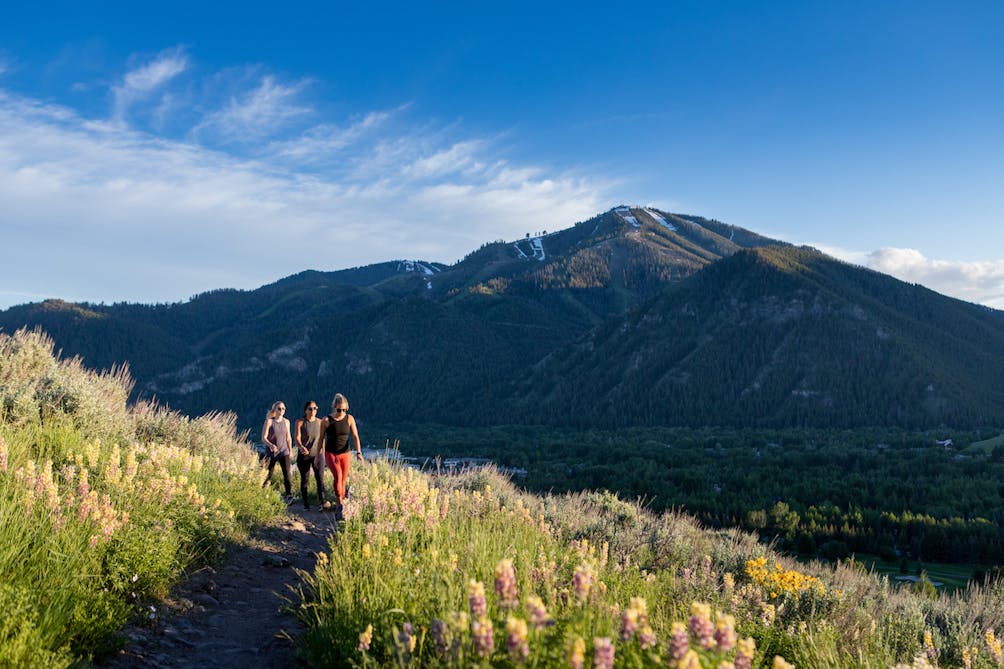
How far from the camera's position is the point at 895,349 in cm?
9362

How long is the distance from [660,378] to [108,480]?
10836cm

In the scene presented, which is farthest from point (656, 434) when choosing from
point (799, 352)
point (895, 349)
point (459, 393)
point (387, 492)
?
point (387, 492)

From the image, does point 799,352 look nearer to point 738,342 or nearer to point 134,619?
point 738,342

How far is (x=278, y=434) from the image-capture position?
33.6ft

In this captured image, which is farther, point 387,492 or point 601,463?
point 601,463

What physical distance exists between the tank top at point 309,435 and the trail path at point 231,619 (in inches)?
92.0

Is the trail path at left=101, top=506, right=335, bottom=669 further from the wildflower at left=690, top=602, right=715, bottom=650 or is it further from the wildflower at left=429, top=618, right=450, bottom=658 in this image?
the wildflower at left=690, top=602, right=715, bottom=650

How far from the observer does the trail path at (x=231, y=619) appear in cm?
434

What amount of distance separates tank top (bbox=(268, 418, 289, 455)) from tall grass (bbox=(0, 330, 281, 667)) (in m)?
0.69

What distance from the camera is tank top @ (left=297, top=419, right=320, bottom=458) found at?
9.87 metres

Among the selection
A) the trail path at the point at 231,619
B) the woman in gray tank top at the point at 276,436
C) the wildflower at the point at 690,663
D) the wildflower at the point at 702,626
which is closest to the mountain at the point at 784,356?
the woman in gray tank top at the point at 276,436

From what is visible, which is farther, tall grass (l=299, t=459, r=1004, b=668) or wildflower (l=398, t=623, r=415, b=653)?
wildflower (l=398, t=623, r=415, b=653)

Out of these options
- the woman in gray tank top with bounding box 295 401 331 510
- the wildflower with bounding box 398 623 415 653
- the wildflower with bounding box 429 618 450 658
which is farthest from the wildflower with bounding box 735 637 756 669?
the woman in gray tank top with bounding box 295 401 331 510

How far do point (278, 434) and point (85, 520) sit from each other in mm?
5638
